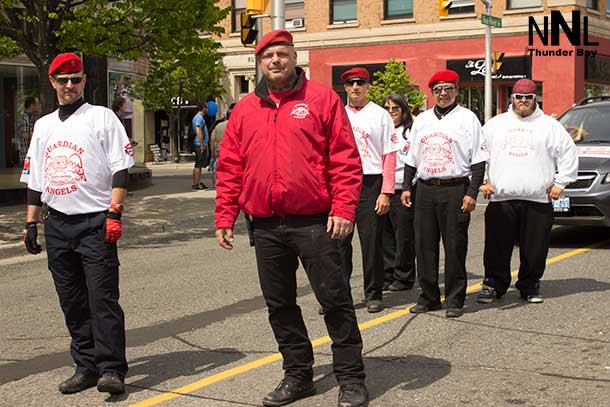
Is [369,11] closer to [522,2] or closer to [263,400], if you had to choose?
[522,2]

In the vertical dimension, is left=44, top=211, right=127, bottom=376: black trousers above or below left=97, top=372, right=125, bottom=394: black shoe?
above

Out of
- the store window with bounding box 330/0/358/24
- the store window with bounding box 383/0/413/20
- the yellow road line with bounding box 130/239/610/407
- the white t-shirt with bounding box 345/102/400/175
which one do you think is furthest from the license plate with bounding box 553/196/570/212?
the store window with bounding box 330/0/358/24

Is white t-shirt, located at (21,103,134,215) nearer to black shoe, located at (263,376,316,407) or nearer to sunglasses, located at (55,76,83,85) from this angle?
sunglasses, located at (55,76,83,85)

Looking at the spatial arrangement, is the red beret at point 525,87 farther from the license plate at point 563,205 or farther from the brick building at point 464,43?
the brick building at point 464,43

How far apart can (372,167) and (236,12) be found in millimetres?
34775

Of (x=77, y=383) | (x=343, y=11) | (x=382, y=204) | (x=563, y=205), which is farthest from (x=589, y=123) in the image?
(x=343, y=11)

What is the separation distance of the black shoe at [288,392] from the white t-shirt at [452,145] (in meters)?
2.69

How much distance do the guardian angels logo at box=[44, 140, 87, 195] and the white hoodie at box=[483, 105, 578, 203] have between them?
Result: 12.5ft

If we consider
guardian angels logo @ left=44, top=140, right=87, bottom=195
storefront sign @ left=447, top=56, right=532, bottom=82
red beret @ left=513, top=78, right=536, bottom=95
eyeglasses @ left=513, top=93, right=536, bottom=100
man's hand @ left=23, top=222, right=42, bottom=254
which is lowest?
man's hand @ left=23, top=222, right=42, bottom=254

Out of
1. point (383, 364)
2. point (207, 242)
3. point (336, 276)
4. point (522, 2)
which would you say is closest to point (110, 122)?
point (336, 276)

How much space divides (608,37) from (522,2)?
486cm

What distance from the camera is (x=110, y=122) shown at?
5.54 m

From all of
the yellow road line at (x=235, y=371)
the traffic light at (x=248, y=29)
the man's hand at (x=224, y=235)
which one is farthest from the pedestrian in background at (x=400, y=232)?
the traffic light at (x=248, y=29)

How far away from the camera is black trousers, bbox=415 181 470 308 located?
7426 mm
